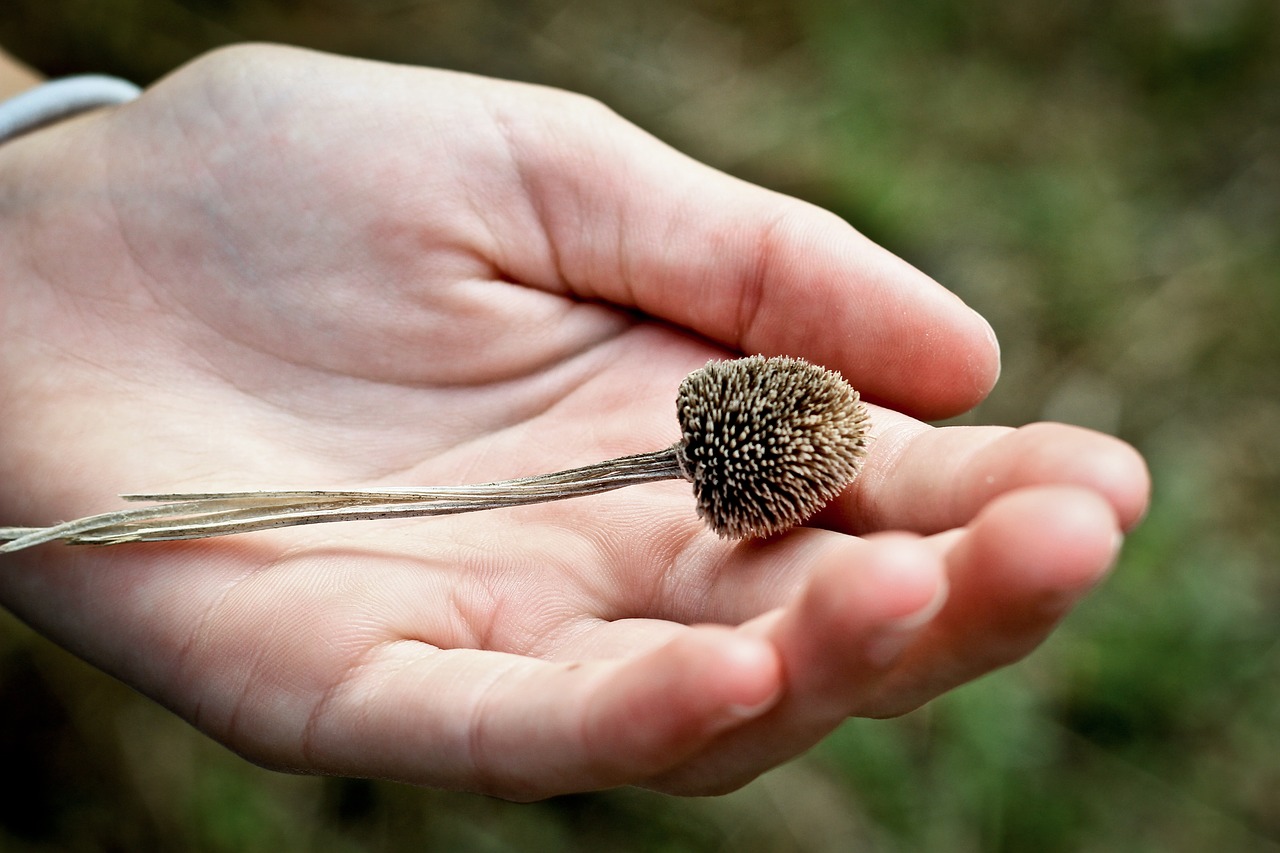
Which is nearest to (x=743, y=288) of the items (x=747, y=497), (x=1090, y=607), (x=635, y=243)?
(x=635, y=243)

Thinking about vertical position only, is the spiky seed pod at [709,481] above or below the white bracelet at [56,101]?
below

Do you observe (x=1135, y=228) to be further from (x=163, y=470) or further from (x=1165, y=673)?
(x=163, y=470)

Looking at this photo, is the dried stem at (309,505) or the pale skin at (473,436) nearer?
the pale skin at (473,436)

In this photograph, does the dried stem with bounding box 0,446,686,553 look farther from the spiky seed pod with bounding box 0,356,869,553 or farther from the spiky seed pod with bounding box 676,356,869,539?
the spiky seed pod with bounding box 676,356,869,539

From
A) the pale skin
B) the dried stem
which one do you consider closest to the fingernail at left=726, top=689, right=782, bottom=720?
the pale skin

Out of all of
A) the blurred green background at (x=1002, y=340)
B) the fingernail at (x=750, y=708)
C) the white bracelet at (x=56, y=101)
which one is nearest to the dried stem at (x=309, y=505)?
the fingernail at (x=750, y=708)

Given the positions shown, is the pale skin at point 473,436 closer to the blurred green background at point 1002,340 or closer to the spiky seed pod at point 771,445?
the spiky seed pod at point 771,445

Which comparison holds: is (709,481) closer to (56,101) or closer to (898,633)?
(898,633)
